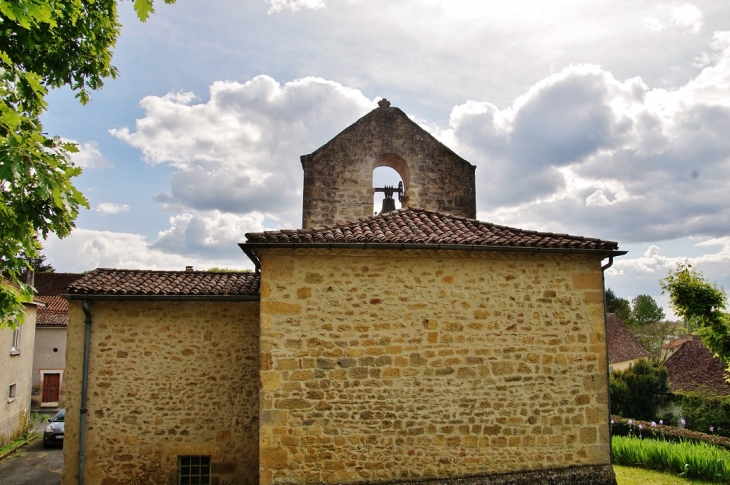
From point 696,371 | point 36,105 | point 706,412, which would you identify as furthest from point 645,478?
point 696,371

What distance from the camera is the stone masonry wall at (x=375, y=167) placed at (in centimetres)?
1141

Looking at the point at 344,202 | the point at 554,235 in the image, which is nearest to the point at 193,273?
the point at 344,202

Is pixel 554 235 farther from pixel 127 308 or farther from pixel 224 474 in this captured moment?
pixel 127 308

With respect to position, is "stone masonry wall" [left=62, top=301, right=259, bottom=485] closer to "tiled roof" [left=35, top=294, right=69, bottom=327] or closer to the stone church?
the stone church

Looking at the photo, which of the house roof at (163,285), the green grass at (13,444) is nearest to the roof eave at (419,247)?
the house roof at (163,285)

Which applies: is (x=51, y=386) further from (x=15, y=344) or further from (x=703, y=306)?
(x=703, y=306)

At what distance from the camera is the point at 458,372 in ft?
24.4

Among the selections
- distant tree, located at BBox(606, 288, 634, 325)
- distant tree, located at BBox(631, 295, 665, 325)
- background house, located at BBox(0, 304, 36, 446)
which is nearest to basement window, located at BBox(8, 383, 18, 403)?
background house, located at BBox(0, 304, 36, 446)

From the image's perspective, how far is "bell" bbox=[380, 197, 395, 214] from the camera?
A: 11.8m

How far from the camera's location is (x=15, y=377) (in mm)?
16281

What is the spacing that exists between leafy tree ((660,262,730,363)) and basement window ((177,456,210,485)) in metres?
11.4

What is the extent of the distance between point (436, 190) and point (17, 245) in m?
8.62

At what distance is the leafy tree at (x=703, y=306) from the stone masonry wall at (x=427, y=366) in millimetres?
Result: 5717

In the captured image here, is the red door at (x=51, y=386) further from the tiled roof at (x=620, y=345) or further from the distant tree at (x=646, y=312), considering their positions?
the distant tree at (x=646, y=312)
